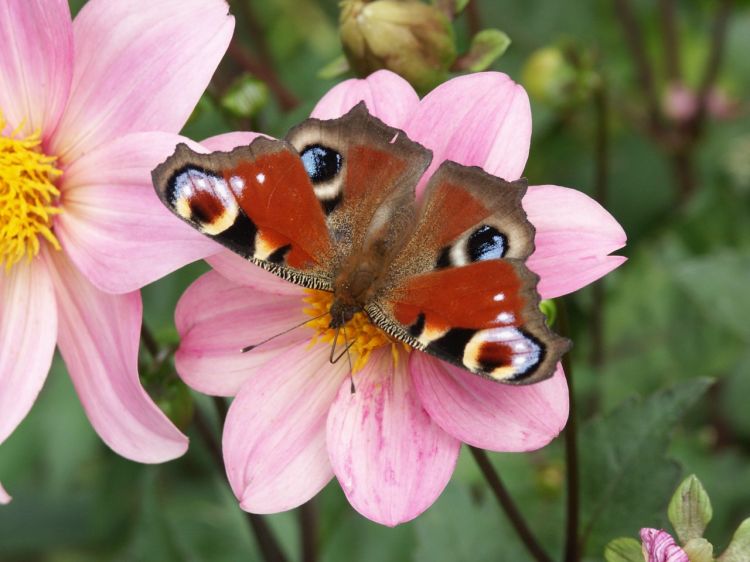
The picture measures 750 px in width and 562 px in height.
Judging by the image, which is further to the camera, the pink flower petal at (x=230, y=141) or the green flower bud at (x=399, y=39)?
the green flower bud at (x=399, y=39)

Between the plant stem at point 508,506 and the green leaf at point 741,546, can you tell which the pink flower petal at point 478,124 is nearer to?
the plant stem at point 508,506

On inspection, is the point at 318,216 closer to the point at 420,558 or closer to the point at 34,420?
the point at 420,558

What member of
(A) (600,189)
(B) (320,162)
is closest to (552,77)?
(A) (600,189)

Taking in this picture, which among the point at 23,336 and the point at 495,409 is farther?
the point at 23,336

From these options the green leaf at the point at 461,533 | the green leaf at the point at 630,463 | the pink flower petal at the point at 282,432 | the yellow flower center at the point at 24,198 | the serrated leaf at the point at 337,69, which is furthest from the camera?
the green leaf at the point at 461,533

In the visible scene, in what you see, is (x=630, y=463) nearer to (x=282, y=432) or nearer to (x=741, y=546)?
(x=741, y=546)

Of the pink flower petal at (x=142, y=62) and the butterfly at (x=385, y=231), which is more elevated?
the pink flower petal at (x=142, y=62)

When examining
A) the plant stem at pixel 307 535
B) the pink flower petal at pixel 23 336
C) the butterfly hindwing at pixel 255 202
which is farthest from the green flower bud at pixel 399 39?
the plant stem at pixel 307 535
